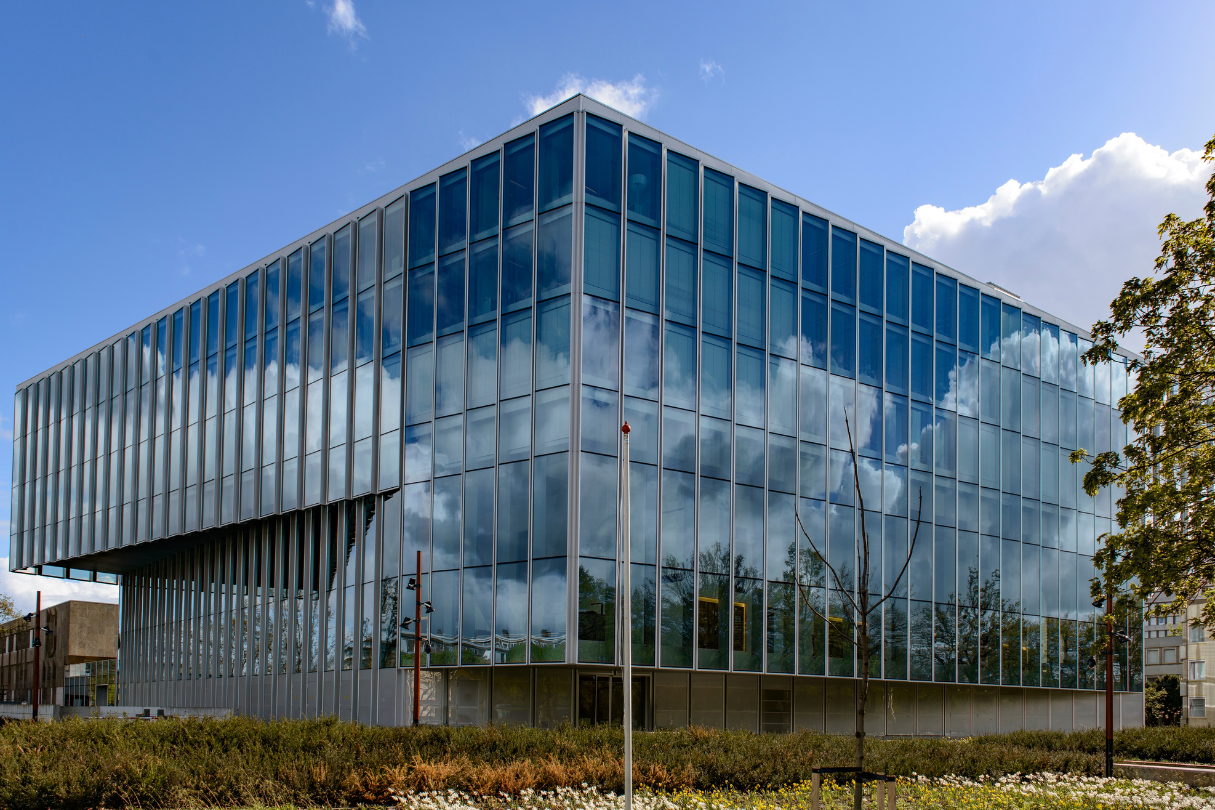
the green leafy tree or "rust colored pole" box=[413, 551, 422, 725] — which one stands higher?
the green leafy tree

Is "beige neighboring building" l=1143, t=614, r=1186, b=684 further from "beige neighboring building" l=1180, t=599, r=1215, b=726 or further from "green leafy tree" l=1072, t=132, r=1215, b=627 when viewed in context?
"green leafy tree" l=1072, t=132, r=1215, b=627

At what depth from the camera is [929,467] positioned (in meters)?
39.8

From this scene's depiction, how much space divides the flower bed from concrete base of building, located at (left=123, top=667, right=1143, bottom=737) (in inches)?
360

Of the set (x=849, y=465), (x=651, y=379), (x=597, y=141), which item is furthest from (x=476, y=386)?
(x=849, y=465)

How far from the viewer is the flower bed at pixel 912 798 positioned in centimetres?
1680

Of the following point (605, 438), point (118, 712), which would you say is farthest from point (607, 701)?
point (118, 712)

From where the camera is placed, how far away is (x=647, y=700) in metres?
31.7

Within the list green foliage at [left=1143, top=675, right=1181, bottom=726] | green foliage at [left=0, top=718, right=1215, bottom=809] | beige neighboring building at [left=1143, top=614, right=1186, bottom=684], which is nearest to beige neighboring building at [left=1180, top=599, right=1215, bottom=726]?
beige neighboring building at [left=1143, top=614, right=1186, bottom=684]

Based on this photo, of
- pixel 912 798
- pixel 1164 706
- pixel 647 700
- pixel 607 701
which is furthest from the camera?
pixel 1164 706

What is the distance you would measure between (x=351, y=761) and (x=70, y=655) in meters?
80.5

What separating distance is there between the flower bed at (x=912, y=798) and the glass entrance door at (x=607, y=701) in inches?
405

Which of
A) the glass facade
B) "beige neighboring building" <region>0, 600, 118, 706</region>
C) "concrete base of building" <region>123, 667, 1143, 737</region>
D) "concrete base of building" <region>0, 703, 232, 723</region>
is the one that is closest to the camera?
the glass facade

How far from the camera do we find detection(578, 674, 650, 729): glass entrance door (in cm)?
3034

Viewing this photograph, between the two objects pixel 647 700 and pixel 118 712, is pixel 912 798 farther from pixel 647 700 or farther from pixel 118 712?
pixel 118 712
